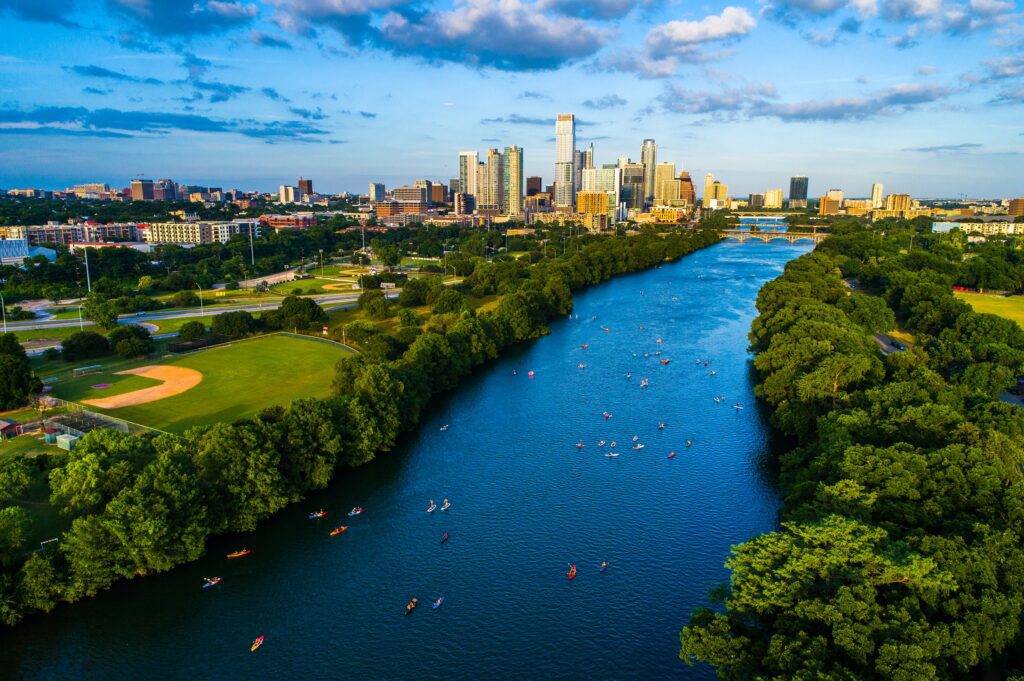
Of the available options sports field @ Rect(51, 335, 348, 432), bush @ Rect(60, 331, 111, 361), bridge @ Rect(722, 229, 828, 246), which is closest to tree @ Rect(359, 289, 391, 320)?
sports field @ Rect(51, 335, 348, 432)

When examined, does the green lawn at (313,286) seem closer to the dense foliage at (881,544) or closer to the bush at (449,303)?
the bush at (449,303)

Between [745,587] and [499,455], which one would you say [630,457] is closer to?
[499,455]

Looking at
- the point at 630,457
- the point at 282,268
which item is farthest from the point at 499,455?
the point at 282,268

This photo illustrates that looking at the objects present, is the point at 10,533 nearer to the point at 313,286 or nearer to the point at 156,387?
the point at 156,387

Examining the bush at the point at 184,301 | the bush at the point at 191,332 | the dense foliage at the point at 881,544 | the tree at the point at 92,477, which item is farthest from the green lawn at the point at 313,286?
the dense foliage at the point at 881,544

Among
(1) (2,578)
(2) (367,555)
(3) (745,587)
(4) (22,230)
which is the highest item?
(4) (22,230)

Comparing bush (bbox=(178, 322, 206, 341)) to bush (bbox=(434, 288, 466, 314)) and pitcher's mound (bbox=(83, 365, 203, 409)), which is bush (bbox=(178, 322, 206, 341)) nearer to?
pitcher's mound (bbox=(83, 365, 203, 409))
